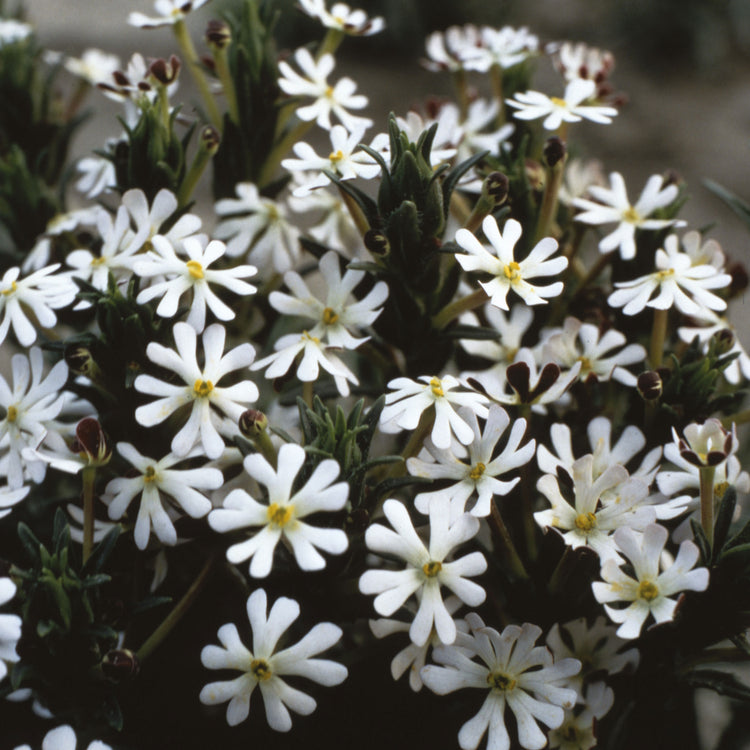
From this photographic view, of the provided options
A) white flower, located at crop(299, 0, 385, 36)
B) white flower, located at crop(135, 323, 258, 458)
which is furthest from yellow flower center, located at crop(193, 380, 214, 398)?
white flower, located at crop(299, 0, 385, 36)

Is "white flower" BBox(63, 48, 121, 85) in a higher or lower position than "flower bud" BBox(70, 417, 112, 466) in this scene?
higher

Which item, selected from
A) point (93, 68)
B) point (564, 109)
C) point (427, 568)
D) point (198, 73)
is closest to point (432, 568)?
point (427, 568)

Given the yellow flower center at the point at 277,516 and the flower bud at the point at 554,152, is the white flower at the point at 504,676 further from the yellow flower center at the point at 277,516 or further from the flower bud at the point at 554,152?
the flower bud at the point at 554,152

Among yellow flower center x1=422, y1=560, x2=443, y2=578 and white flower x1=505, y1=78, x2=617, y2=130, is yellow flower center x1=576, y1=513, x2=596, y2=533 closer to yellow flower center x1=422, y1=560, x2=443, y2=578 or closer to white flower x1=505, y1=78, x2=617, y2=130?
yellow flower center x1=422, y1=560, x2=443, y2=578

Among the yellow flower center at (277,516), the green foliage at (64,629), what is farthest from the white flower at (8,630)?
the yellow flower center at (277,516)

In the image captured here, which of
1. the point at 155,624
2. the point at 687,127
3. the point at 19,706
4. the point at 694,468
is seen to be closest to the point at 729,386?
the point at 694,468

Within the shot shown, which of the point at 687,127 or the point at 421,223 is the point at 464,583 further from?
the point at 687,127

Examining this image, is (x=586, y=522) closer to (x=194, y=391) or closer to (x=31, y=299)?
(x=194, y=391)
